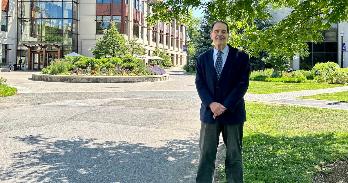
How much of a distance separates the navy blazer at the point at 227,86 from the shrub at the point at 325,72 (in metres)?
26.8

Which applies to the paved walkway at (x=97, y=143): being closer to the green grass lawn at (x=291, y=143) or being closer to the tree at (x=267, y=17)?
the green grass lawn at (x=291, y=143)

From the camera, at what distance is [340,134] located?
27.8 feet

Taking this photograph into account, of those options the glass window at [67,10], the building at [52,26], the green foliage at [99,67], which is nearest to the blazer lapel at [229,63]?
the green foliage at [99,67]

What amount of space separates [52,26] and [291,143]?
160 ft

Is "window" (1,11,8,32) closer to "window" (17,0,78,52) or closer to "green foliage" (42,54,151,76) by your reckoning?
"window" (17,0,78,52)

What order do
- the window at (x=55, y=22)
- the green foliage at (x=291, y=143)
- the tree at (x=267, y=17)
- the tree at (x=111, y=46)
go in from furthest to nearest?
1. the window at (x=55, y=22)
2. the tree at (x=111, y=46)
3. the tree at (x=267, y=17)
4. the green foliage at (x=291, y=143)

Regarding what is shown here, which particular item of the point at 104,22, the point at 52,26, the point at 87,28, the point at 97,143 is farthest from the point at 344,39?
the point at 97,143

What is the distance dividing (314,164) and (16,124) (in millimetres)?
6657

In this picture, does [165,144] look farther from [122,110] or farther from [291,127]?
[122,110]

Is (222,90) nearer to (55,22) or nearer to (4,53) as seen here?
(55,22)

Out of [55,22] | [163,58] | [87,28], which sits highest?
[55,22]

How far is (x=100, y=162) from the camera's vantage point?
19.4 feet

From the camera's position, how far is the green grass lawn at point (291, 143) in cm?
538

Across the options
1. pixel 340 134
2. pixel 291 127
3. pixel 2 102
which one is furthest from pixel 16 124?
pixel 340 134
